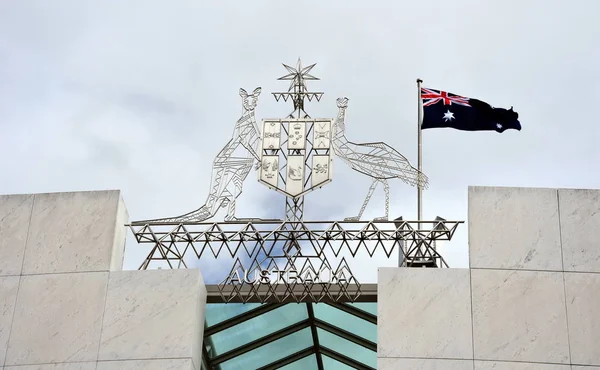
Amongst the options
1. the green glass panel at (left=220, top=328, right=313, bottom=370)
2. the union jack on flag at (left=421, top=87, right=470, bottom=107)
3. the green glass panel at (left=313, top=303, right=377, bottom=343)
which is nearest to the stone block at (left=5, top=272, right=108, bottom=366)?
the green glass panel at (left=313, top=303, right=377, bottom=343)

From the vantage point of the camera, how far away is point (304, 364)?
3375 centimetres

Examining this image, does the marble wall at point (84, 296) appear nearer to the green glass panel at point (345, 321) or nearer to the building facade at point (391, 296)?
the building facade at point (391, 296)

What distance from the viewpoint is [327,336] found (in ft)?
106

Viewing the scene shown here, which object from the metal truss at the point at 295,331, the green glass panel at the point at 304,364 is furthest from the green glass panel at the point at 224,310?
the green glass panel at the point at 304,364

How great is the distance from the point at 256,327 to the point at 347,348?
2.58 m

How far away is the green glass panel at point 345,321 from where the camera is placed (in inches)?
1214

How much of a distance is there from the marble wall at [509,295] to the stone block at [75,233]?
232 inches

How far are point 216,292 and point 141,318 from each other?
1.96 meters

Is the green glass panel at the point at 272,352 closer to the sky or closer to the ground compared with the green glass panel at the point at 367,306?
closer to the ground

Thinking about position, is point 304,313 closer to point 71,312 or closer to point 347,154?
point 347,154

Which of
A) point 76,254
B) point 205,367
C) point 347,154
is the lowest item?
point 205,367

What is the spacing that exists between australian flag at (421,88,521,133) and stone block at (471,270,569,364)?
16.3ft

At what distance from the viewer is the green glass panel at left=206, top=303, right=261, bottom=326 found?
30.1 meters

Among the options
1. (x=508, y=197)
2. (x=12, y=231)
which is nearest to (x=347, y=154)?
(x=508, y=197)
